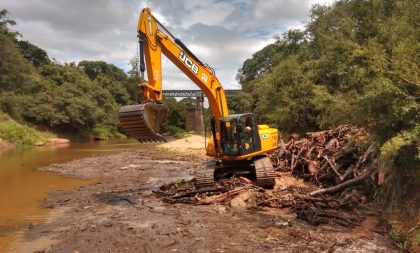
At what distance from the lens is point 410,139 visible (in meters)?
7.43

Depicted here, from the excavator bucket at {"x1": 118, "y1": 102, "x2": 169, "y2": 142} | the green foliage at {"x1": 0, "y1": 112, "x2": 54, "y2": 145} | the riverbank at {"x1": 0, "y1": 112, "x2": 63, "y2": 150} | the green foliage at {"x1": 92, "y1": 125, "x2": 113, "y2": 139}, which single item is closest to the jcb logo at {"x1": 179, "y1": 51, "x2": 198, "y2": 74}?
the excavator bucket at {"x1": 118, "y1": 102, "x2": 169, "y2": 142}

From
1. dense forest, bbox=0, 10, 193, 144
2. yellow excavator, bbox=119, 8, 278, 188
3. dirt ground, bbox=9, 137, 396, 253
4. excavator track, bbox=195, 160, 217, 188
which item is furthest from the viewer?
dense forest, bbox=0, 10, 193, 144

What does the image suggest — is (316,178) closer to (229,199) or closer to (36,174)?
(229,199)

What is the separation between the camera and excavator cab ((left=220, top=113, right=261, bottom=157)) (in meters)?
12.2

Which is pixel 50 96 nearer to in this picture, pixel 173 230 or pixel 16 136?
pixel 16 136

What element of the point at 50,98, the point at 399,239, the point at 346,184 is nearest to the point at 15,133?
the point at 50,98

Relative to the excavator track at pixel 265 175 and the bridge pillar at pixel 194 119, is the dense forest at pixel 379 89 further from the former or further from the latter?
the bridge pillar at pixel 194 119

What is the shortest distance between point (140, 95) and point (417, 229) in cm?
717

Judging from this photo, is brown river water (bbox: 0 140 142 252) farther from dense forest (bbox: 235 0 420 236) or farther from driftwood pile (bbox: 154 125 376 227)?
dense forest (bbox: 235 0 420 236)

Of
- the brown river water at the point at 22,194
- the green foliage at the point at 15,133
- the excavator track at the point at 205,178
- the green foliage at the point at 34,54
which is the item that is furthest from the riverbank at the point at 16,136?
the green foliage at the point at 34,54

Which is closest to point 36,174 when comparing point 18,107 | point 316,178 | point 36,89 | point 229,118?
point 229,118

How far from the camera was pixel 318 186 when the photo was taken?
12695mm

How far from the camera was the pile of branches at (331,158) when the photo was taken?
11.5 m

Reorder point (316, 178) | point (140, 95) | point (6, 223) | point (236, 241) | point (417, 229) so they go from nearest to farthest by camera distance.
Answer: point (417, 229)
point (236, 241)
point (6, 223)
point (140, 95)
point (316, 178)
